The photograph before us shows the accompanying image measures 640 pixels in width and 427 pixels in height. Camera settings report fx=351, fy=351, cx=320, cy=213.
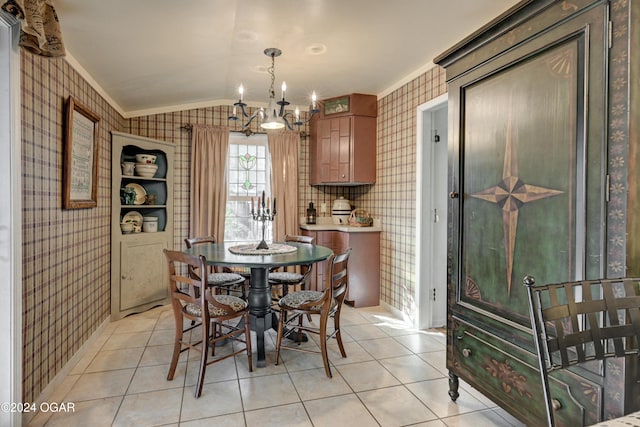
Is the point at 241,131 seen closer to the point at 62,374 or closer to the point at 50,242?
the point at 50,242

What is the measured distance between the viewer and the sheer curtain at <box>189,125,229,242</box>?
421 cm

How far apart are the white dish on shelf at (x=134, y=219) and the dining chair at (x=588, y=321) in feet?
12.6

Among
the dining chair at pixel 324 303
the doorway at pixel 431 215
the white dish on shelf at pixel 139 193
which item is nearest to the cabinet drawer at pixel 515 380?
the dining chair at pixel 324 303

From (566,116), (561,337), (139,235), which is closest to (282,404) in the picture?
(561,337)

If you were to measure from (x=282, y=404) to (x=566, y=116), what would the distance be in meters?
2.06

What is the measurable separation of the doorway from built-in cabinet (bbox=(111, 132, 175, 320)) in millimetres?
A: 2781

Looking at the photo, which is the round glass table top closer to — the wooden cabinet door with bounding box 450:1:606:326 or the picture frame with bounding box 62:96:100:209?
the picture frame with bounding box 62:96:100:209

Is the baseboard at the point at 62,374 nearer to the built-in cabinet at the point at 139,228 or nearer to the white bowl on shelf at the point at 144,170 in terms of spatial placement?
the built-in cabinet at the point at 139,228

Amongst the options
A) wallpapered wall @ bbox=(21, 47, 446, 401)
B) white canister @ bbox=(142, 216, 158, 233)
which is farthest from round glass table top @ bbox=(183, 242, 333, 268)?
white canister @ bbox=(142, 216, 158, 233)

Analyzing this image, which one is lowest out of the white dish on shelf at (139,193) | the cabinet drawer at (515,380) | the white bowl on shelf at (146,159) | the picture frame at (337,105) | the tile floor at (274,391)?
the tile floor at (274,391)

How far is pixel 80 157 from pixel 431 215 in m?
3.04

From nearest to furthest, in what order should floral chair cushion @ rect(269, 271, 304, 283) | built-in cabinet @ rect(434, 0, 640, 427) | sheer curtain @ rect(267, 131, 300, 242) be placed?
built-in cabinet @ rect(434, 0, 640, 427) < floral chair cushion @ rect(269, 271, 304, 283) < sheer curtain @ rect(267, 131, 300, 242)

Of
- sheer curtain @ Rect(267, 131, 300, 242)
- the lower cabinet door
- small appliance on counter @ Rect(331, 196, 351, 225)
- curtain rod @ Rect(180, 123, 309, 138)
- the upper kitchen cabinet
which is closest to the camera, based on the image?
the lower cabinet door

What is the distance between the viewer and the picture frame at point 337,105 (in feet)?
13.5
